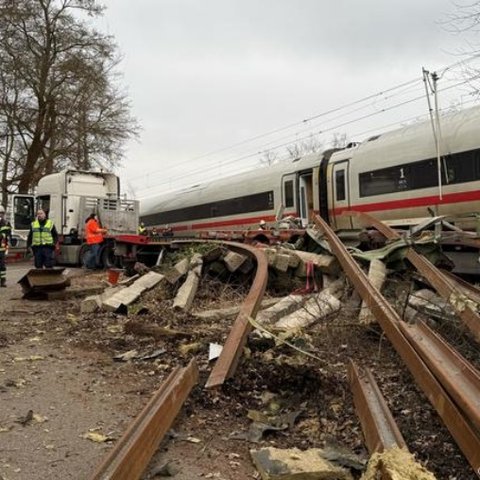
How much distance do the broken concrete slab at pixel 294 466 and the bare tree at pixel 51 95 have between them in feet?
87.8

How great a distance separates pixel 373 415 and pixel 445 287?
2915 mm

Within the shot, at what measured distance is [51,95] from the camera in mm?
27891

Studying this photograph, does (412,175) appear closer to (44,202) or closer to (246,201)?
(246,201)

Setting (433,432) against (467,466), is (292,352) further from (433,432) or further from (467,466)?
(467,466)

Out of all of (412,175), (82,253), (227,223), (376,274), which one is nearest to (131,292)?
(376,274)

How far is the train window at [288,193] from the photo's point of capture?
17922mm

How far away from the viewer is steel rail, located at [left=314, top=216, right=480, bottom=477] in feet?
10.4

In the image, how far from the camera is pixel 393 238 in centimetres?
865

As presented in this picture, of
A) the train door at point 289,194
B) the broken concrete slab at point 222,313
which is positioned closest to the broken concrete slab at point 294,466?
the broken concrete slab at point 222,313

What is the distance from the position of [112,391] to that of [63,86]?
1003 inches

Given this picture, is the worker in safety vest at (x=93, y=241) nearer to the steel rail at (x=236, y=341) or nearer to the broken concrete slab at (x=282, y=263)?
the broken concrete slab at (x=282, y=263)

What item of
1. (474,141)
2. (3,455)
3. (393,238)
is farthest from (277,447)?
(474,141)

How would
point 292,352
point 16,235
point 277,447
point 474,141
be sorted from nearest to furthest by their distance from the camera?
point 277,447 → point 292,352 → point 474,141 → point 16,235

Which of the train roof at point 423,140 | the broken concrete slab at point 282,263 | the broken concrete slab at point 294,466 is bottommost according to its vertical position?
the broken concrete slab at point 294,466
